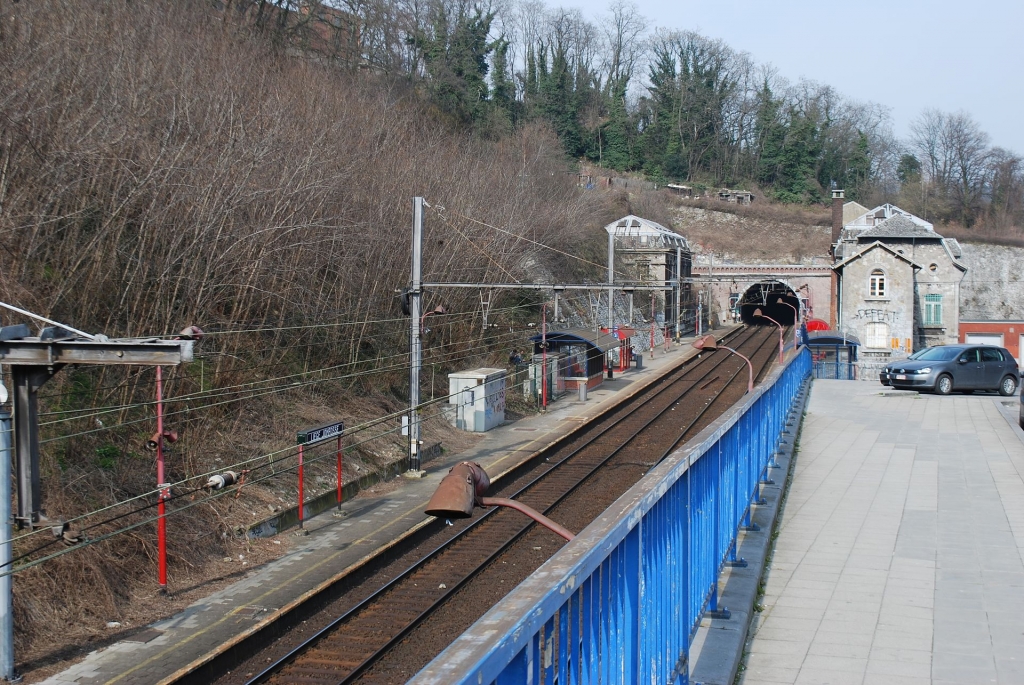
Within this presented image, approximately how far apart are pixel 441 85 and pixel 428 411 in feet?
102

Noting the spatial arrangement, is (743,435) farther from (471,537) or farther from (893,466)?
(471,537)

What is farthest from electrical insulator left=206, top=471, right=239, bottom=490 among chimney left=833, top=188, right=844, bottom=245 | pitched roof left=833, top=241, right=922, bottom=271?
chimney left=833, top=188, right=844, bottom=245

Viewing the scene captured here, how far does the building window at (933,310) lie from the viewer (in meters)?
53.0

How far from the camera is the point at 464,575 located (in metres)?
11.6

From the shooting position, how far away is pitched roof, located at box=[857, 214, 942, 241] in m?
53.7

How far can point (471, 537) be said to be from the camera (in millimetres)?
13695

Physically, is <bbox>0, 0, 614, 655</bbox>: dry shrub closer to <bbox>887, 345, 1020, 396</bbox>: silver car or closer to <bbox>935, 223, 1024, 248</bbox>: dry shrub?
<bbox>887, 345, 1020, 396</bbox>: silver car

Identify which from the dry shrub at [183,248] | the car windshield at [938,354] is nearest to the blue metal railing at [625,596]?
the dry shrub at [183,248]

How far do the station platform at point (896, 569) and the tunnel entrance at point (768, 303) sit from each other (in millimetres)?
59806

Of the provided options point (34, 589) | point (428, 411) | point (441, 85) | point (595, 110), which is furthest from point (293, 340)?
point (595, 110)

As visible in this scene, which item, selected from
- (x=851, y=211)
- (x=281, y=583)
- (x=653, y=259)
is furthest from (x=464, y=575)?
(x=851, y=211)

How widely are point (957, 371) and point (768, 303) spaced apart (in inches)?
2066

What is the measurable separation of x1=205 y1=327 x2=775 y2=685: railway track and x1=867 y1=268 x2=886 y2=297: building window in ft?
97.8

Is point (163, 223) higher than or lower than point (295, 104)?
lower
